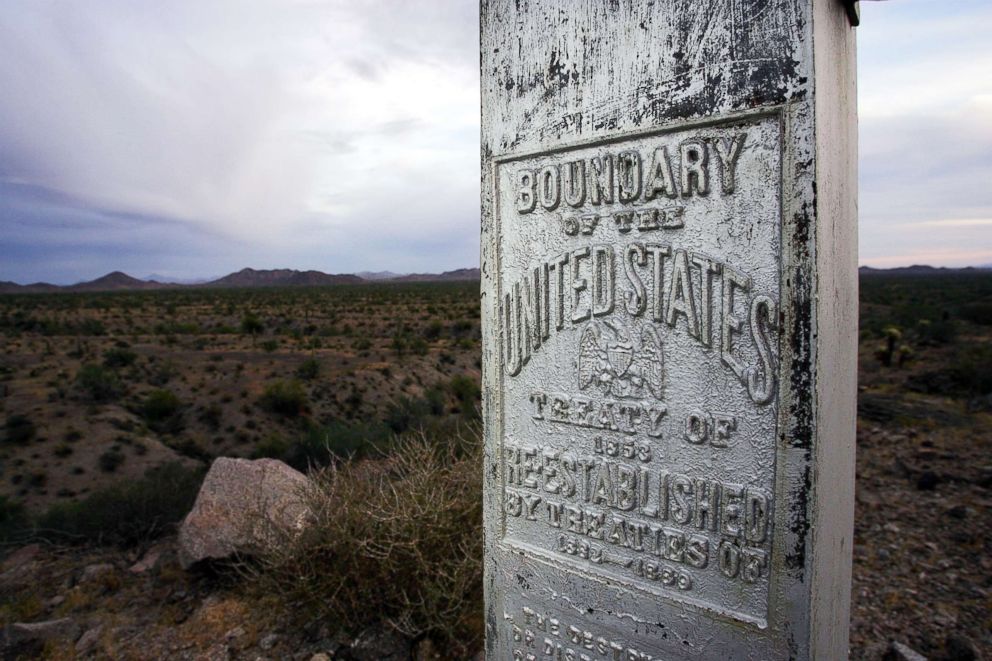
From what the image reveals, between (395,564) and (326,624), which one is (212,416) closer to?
(326,624)

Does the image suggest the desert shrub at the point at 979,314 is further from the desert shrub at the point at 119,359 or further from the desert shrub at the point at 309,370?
the desert shrub at the point at 119,359

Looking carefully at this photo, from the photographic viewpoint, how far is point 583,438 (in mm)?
1984

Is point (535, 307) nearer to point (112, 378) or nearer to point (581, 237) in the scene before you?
point (581, 237)

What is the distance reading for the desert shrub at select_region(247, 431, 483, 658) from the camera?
145 inches

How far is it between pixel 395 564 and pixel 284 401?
10.2m

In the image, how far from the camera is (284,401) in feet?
43.4

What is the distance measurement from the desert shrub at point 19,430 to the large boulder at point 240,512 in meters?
7.79

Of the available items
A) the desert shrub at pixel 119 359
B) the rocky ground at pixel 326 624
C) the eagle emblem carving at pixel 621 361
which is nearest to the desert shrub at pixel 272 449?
the rocky ground at pixel 326 624

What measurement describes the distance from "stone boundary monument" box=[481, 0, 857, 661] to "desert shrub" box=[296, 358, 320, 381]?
14.7m

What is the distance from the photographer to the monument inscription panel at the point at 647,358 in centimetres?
159

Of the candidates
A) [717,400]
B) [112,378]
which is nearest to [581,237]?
[717,400]

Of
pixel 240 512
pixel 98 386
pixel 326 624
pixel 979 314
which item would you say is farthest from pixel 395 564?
pixel 979 314

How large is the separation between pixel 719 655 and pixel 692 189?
4.29 ft

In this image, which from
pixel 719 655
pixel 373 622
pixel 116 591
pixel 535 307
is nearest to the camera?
pixel 719 655
